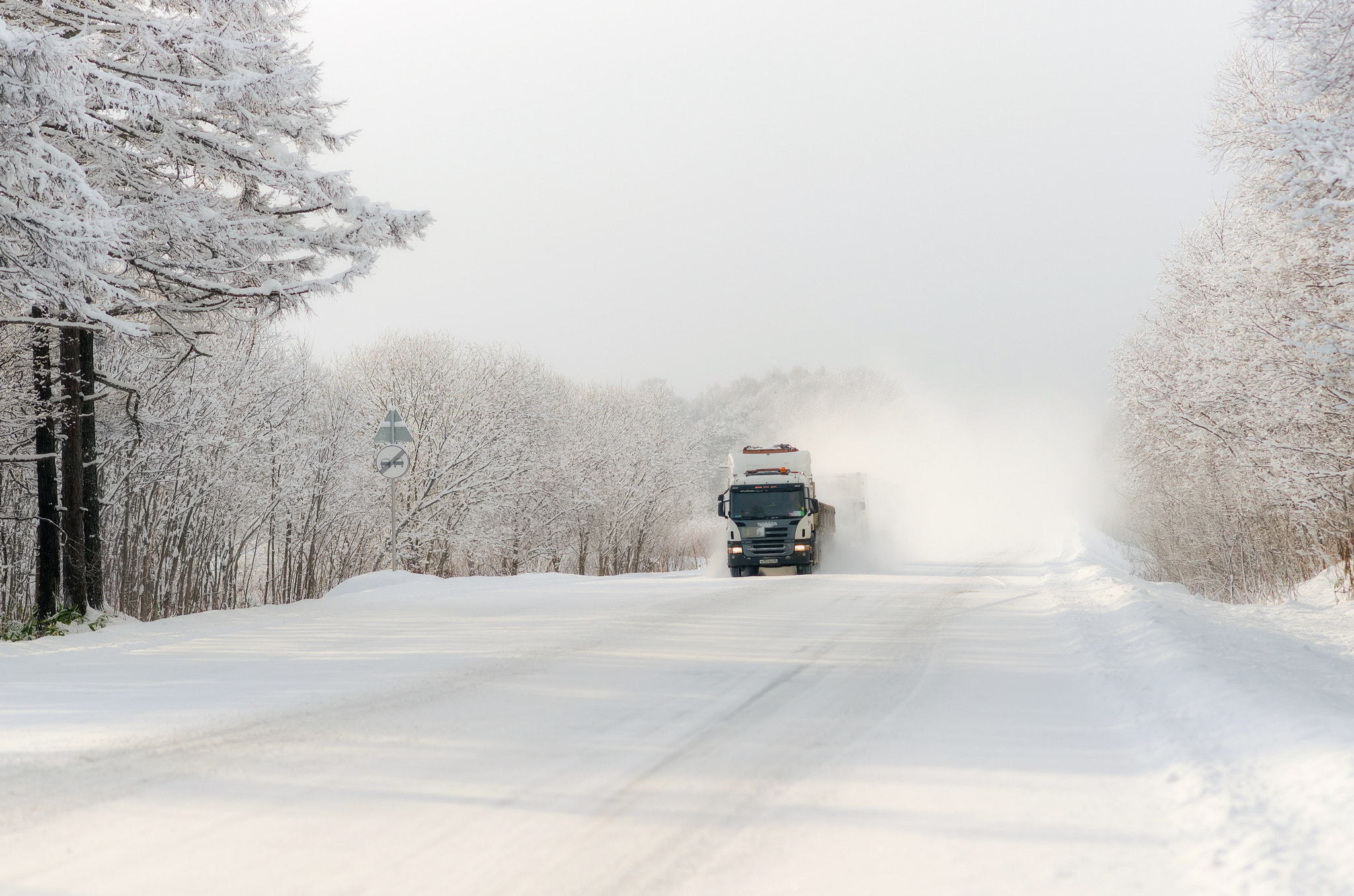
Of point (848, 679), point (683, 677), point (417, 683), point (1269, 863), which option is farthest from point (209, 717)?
point (1269, 863)

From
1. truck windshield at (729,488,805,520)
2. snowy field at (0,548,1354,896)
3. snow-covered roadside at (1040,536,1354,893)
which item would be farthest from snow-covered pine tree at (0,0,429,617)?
truck windshield at (729,488,805,520)

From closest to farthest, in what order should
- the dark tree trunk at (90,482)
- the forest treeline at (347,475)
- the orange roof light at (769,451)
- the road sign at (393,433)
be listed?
the dark tree trunk at (90,482) → the forest treeline at (347,475) → the road sign at (393,433) → the orange roof light at (769,451)

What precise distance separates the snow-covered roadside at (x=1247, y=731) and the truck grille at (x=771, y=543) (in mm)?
14126

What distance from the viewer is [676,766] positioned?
483 centimetres

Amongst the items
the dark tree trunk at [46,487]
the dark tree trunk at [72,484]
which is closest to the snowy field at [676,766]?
the dark tree trunk at [72,484]

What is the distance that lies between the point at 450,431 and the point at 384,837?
32.8 metres

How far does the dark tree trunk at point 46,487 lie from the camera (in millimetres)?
11953

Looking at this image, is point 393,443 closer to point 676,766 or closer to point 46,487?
point 46,487

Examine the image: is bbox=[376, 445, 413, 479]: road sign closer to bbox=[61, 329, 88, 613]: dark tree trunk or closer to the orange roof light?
bbox=[61, 329, 88, 613]: dark tree trunk

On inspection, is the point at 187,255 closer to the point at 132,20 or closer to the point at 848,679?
the point at 132,20

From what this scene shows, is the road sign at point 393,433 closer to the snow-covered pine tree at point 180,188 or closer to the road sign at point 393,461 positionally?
the road sign at point 393,461

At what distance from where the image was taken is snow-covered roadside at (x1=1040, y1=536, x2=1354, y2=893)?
346cm

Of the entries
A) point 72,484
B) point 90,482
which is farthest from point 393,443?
point 72,484

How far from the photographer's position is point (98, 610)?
12219 mm
